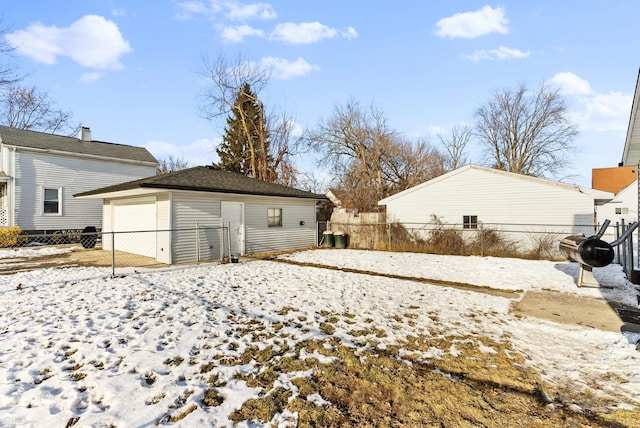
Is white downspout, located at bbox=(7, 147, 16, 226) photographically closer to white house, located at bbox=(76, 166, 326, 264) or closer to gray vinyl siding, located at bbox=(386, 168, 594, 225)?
white house, located at bbox=(76, 166, 326, 264)

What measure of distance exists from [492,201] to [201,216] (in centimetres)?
1342

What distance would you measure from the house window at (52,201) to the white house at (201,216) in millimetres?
5050

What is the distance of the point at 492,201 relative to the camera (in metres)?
14.7

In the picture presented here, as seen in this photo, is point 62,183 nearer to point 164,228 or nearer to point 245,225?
point 164,228

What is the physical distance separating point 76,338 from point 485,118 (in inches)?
1458

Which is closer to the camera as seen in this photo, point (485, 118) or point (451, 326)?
point (451, 326)

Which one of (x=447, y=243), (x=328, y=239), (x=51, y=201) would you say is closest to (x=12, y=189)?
(x=51, y=201)

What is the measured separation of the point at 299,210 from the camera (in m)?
14.9

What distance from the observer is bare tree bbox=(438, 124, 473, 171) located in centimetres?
3120

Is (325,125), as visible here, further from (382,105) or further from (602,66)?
(602,66)

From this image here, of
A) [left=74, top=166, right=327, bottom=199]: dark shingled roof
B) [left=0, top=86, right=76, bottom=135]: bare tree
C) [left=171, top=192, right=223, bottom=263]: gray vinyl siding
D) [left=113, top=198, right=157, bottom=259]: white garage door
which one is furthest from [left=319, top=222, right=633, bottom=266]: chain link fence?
[left=0, top=86, right=76, bottom=135]: bare tree

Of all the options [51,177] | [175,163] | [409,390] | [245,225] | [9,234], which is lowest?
[409,390]

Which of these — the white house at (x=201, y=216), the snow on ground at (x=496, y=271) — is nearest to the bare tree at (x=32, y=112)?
the white house at (x=201, y=216)

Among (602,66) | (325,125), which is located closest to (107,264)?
(602,66)
